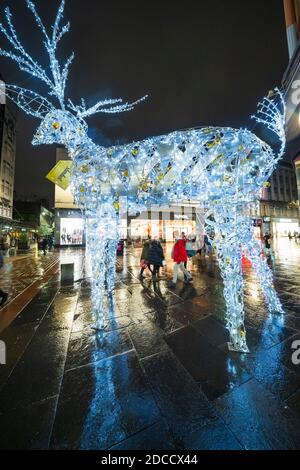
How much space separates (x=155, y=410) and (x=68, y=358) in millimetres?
1375

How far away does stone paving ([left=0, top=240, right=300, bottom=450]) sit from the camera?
151 centimetres

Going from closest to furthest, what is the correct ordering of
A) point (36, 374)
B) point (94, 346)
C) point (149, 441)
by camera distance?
point (149, 441) < point (36, 374) < point (94, 346)

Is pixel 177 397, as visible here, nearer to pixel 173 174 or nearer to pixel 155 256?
pixel 173 174

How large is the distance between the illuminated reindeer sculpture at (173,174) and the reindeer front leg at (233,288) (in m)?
0.01

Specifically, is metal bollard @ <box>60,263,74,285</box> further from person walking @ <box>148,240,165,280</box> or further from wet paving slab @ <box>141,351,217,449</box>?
wet paving slab @ <box>141,351,217,449</box>

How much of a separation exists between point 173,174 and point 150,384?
275 cm

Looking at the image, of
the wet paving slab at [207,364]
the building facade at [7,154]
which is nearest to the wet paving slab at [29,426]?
the wet paving slab at [207,364]

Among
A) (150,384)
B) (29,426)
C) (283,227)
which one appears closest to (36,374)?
(29,426)

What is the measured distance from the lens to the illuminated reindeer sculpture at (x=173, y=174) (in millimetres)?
2789

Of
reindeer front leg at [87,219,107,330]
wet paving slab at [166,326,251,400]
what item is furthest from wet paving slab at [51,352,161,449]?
reindeer front leg at [87,219,107,330]

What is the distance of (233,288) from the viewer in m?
2.68

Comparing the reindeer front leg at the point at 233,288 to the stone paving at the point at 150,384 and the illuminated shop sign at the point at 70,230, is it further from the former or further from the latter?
the illuminated shop sign at the point at 70,230

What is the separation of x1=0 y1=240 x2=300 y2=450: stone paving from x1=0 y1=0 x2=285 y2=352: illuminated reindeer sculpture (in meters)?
0.45
